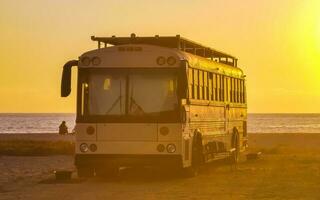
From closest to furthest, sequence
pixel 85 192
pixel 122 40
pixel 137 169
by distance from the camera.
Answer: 1. pixel 85 192
2. pixel 122 40
3. pixel 137 169

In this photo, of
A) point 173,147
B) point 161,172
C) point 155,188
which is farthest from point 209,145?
point 155,188

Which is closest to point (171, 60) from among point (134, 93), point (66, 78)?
point (134, 93)

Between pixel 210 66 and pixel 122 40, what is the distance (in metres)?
3.07

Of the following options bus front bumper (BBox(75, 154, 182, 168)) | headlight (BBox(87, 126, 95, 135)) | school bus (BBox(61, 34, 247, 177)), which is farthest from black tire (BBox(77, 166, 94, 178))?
headlight (BBox(87, 126, 95, 135))

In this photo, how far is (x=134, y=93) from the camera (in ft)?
81.2

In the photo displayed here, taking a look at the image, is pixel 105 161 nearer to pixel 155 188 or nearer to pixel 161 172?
pixel 155 188

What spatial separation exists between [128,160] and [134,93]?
6.06ft

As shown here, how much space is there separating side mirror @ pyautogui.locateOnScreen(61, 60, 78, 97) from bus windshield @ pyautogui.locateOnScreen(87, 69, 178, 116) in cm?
60

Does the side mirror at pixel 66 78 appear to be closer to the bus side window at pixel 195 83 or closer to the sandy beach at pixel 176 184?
the sandy beach at pixel 176 184

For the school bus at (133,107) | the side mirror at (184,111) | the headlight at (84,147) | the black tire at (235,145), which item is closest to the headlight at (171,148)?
the school bus at (133,107)

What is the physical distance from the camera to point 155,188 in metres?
22.8

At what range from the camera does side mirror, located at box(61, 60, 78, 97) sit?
81.0 feet

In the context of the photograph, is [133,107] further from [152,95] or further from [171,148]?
[171,148]

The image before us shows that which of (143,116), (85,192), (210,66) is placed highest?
(210,66)
